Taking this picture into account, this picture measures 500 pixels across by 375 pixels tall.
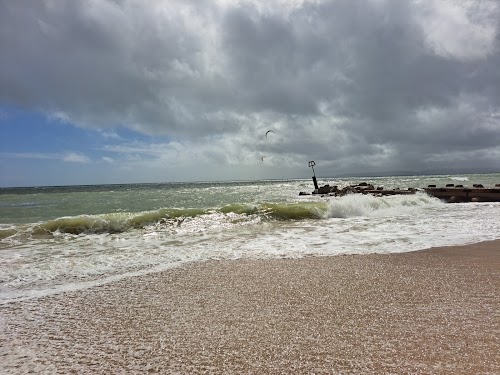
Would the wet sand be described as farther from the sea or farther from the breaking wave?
the breaking wave

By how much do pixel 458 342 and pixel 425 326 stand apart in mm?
350

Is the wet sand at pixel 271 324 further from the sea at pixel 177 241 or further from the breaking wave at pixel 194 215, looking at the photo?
the breaking wave at pixel 194 215

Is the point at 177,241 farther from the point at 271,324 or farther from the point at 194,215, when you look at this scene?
the point at 271,324

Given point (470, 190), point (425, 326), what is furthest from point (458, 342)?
point (470, 190)

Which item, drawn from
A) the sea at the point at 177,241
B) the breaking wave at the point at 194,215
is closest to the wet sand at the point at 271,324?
the sea at the point at 177,241

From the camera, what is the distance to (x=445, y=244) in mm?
7379

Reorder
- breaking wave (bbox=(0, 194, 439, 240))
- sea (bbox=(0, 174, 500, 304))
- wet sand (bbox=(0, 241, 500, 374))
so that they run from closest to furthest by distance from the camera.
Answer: wet sand (bbox=(0, 241, 500, 374))
sea (bbox=(0, 174, 500, 304))
breaking wave (bbox=(0, 194, 439, 240))

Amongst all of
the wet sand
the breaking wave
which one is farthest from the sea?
the wet sand

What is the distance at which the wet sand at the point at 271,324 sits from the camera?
8.61 ft

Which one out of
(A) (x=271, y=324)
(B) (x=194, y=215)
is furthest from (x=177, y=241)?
(A) (x=271, y=324)

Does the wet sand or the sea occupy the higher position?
the wet sand

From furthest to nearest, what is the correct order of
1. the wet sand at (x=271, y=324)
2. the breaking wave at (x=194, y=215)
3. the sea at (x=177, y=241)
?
the breaking wave at (x=194, y=215) → the sea at (x=177, y=241) → the wet sand at (x=271, y=324)

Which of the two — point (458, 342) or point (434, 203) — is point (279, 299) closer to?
point (458, 342)

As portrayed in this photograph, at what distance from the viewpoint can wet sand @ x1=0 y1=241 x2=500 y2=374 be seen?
2623 mm
